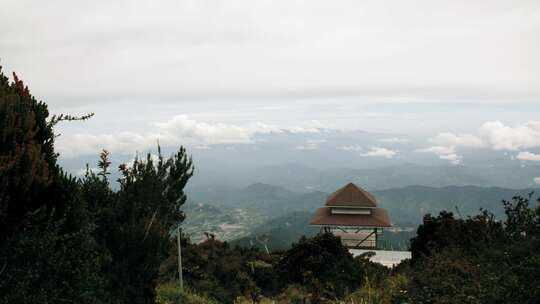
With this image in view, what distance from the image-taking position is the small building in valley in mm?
27797

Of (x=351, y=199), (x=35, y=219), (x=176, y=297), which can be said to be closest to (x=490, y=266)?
(x=176, y=297)

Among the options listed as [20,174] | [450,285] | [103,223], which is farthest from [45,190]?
[450,285]

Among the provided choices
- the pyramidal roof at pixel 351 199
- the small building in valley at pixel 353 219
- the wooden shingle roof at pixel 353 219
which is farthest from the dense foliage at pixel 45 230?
the pyramidal roof at pixel 351 199

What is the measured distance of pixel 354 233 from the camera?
28328mm

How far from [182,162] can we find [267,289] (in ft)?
19.0

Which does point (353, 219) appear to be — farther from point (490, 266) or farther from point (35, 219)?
Result: point (35, 219)

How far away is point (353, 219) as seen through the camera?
2848cm

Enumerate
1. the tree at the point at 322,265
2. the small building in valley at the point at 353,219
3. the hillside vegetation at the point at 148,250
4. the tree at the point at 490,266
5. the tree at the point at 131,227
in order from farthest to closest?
1. the small building in valley at the point at 353,219
2. the tree at the point at 322,265
3. the tree at the point at 131,227
4. the tree at the point at 490,266
5. the hillside vegetation at the point at 148,250

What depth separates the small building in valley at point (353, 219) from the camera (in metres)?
27.8

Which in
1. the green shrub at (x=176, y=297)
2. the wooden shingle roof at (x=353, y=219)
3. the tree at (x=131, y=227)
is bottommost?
the green shrub at (x=176, y=297)

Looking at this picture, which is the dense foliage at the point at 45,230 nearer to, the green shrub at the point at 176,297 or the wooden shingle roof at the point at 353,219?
the green shrub at the point at 176,297

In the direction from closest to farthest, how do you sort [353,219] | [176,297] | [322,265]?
[176,297] → [322,265] → [353,219]

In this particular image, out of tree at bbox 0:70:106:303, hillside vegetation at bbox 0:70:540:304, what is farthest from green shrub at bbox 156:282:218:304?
tree at bbox 0:70:106:303

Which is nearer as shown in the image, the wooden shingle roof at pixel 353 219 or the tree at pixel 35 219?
the tree at pixel 35 219
